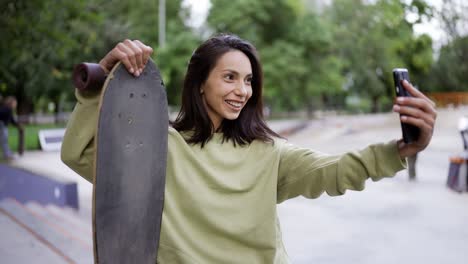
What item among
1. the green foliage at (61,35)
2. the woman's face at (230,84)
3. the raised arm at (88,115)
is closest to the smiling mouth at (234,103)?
the woman's face at (230,84)

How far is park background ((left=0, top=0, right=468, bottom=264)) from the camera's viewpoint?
227 inches

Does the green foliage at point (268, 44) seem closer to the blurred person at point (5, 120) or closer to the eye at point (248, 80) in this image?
the blurred person at point (5, 120)

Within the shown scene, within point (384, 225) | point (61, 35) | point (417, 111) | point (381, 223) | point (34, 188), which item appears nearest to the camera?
point (417, 111)

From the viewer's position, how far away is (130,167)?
153 centimetres

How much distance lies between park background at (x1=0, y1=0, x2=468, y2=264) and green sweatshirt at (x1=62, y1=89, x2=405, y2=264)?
3.04 m

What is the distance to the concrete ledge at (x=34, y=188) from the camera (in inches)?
253

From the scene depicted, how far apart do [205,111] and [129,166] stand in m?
0.38

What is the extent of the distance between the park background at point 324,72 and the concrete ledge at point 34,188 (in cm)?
50

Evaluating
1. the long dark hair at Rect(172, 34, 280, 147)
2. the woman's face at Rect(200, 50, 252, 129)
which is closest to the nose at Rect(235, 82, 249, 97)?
the woman's face at Rect(200, 50, 252, 129)

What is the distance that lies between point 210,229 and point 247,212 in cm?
13

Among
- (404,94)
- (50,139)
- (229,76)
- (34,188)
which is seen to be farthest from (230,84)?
(50,139)

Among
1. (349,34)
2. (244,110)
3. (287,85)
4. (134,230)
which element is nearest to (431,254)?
(244,110)

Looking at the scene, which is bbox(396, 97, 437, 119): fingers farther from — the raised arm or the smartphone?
the raised arm

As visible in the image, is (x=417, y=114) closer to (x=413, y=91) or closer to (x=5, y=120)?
(x=413, y=91)
